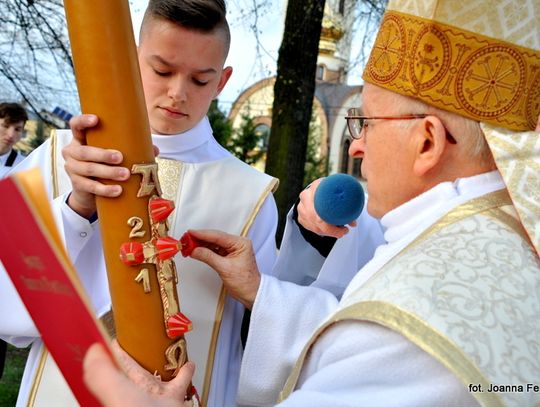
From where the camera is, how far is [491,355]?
118 cm

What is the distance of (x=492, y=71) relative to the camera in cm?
145

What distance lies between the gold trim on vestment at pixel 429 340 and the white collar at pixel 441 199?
304 mm

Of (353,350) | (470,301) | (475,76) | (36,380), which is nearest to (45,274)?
(353,350)

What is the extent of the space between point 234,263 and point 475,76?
90 cm

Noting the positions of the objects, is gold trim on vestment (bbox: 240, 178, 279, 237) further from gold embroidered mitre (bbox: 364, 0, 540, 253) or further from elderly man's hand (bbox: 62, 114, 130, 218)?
gold embroidered mitre (bbox: 364, 0, 540, 253)

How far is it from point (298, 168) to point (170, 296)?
17.6 ft

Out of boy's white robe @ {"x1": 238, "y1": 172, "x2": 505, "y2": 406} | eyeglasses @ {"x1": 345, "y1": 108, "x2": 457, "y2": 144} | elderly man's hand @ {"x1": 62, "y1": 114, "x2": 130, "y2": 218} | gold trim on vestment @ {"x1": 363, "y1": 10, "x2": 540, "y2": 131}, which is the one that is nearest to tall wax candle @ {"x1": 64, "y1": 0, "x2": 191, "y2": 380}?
elderly man's hand @ {"x1": 62, "y1": 114, "x2": 130, "y2": 218}

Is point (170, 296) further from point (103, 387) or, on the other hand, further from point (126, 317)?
point (103, 387)

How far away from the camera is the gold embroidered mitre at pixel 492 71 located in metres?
1.42

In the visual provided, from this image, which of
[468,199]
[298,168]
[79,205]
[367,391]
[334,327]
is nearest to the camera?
[367,391]

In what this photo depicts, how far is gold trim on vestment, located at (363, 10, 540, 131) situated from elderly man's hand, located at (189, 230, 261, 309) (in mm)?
732

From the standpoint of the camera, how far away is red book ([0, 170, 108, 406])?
0.95 meters

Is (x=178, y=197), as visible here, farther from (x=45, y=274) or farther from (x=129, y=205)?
(x=45, y=274)

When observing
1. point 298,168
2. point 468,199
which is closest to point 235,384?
point 468,199
